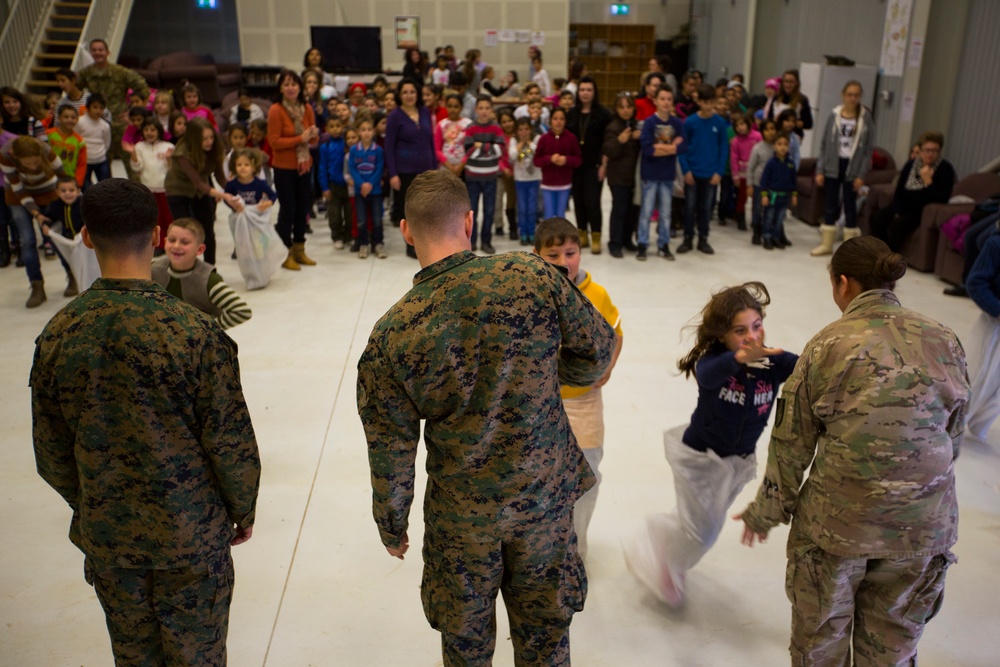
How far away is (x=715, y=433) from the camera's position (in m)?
2.91

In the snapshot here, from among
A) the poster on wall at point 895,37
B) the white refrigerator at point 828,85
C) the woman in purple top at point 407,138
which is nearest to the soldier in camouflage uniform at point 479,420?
the woman in purple top at point 407,138

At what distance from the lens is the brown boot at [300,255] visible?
795cm

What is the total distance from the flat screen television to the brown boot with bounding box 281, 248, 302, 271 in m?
9.89

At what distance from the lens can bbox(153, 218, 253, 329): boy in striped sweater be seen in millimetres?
3432

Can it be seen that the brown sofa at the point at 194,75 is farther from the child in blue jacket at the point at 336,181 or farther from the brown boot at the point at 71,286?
the brown boot at the point at 71,286

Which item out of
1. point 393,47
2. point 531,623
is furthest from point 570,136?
point 393,47

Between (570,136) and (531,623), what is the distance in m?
6.26

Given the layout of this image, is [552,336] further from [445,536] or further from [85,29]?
[85,29]

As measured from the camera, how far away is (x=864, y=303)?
2264 mm

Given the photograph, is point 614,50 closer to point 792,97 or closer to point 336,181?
point 792,97

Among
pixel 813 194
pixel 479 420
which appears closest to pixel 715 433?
pixel 479 420

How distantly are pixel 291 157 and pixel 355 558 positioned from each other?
4.82 m

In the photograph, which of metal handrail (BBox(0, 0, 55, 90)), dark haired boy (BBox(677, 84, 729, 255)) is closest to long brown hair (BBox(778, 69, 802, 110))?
dark haired boy (BBox(677, 84, 729, 255))

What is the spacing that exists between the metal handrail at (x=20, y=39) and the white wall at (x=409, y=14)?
13.2ft
